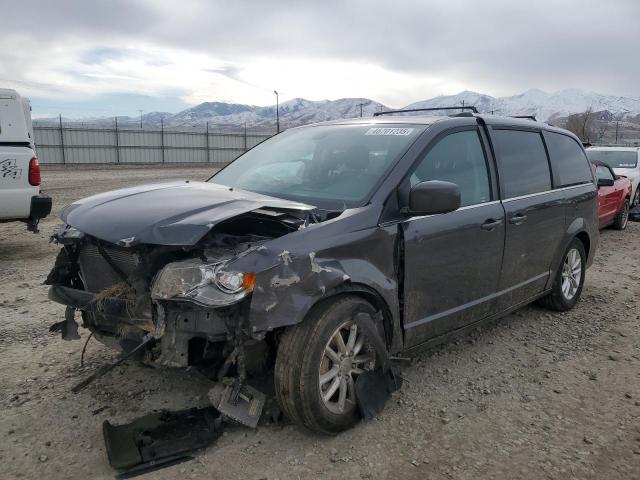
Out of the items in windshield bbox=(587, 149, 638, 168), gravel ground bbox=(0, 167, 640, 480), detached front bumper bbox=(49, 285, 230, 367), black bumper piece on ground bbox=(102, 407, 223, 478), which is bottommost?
gravel ground bbox=(0, 167, 640, 480)

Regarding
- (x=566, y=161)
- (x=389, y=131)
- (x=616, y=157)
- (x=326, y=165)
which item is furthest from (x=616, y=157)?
(x=326, y=165)

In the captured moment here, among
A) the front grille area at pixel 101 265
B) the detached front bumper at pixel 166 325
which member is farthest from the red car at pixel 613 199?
the front grille area at pixel 101 265

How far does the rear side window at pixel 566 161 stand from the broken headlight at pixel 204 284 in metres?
3.51

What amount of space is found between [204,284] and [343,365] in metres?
0.96

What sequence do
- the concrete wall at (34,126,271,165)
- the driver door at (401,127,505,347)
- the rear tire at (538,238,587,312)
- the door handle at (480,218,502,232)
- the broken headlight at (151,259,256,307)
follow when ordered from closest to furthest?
the broken headlight at (151,259,256,307) → the driver door at (401,127,505,347) → the door handle at (480,218,502,232) → the rear tire at (538,238,587,312) → the concrete wall at (34,126,271,165)

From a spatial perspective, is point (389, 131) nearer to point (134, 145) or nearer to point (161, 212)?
point (161, 212)

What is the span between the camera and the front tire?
2.85 m

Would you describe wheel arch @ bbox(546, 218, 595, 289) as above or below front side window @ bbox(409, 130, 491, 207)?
below

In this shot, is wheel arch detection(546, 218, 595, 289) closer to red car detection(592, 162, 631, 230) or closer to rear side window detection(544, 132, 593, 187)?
rear side window detection(544, 132, 593, 187)

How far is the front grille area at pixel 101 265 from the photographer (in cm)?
309

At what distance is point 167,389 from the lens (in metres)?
3.57

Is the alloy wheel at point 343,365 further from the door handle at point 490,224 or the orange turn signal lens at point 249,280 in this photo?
the door handle at point 490,224

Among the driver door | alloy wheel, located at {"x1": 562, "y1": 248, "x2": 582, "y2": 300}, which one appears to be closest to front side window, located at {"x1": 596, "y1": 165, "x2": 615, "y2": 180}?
A: alloy wheel, located at {"x1": 562, "y1": 248, "x2": 582, "y2": 300}

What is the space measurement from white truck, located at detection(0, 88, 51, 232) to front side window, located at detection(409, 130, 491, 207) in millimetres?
5954
